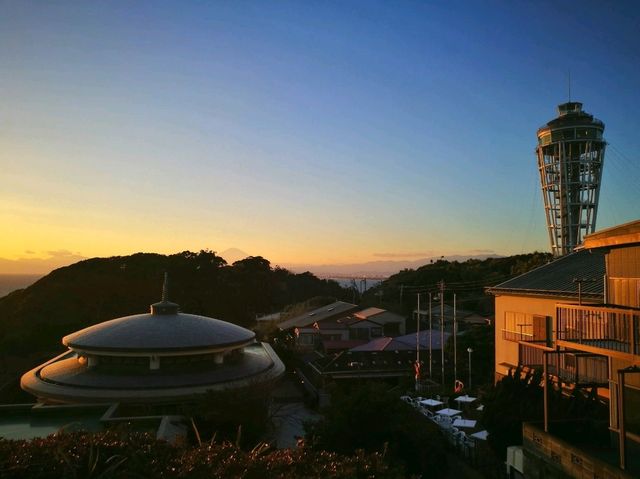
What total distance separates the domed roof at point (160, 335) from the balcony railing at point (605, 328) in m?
14.9

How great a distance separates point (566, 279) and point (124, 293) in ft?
149

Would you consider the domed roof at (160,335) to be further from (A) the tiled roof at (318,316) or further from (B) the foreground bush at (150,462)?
(A) the tiled roof at (318,316)

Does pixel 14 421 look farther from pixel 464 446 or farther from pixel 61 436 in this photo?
pixel 464 446

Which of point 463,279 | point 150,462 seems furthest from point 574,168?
point 150,462

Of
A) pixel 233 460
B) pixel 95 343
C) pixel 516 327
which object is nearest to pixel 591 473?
pixel 233 460

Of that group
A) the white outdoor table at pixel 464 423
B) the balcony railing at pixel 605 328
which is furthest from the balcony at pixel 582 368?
the white outdoor table at pixel 464 423

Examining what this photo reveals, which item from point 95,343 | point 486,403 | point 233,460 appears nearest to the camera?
point 233,460

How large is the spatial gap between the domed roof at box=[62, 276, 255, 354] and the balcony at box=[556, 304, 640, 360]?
14.9 metres

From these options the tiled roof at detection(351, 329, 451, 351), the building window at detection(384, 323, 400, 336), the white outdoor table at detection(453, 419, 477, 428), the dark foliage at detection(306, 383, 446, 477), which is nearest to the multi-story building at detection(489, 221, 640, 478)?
the dark foliage at detection(306, 383, 446, 477)

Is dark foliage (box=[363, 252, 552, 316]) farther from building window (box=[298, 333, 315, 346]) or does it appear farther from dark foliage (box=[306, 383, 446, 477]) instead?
dark foliage (box=[306, 383, 446, 477])

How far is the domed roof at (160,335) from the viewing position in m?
20.5

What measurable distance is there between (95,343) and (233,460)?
16.3 meters

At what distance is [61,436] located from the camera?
7.95 meters

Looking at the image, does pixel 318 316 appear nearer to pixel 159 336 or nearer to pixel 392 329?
pixel 392 329
